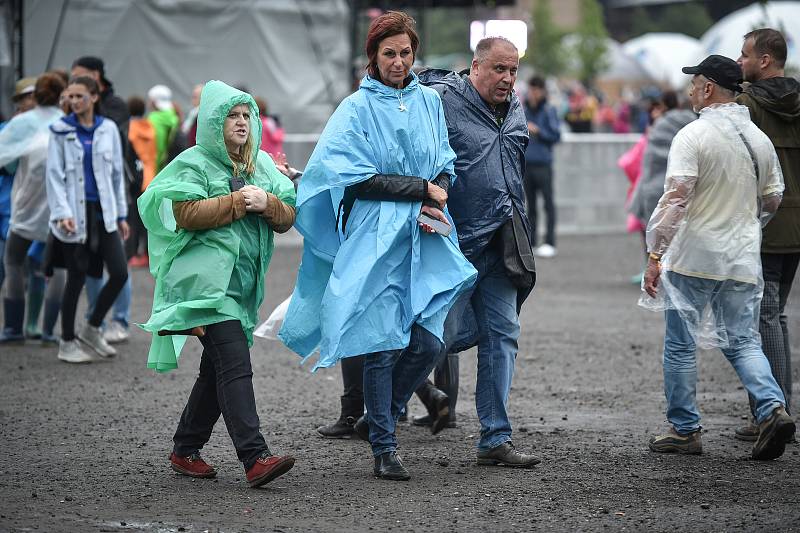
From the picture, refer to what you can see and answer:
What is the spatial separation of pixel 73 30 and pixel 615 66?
31461mm

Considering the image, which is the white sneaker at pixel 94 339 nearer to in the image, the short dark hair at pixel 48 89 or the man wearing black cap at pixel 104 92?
the man wearing black cap at pixel 104 92

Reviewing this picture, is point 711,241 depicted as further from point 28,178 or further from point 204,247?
point 28,178

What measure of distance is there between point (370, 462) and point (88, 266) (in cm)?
374

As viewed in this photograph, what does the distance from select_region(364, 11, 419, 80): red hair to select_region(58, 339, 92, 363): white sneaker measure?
13.5 feet

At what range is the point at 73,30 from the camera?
1838 cm

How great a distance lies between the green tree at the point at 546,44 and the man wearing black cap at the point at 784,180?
157 feet

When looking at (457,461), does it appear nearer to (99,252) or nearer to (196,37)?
(99,252)

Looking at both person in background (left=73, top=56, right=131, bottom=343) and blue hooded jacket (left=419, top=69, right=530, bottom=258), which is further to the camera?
person in background (left=73, top=56, right=131, bottom=343)

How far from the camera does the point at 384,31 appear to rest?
5906mm

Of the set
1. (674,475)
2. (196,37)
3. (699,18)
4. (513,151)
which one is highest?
(699,18)

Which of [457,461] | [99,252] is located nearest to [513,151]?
[457,461]

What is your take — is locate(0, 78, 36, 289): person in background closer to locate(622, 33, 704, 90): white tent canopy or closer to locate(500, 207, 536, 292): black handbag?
locate(500, 207, 536, 292): black handbag

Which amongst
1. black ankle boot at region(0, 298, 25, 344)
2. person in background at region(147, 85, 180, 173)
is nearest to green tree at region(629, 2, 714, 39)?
person in background at region(147, 85, 180, 173)

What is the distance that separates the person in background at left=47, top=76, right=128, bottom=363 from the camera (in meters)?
8.97
